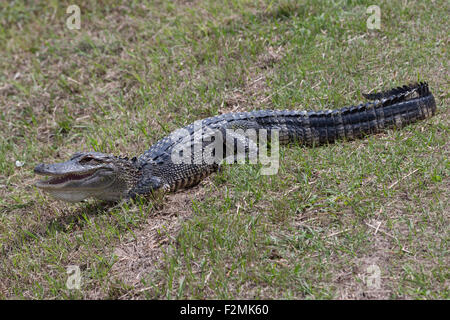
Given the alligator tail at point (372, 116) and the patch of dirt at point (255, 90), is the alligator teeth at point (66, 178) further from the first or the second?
the alligator tail at point (372, 116)

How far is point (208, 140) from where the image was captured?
5410 millimetres

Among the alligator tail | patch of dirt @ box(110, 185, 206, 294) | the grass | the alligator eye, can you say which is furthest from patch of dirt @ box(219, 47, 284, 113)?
the alligator eye

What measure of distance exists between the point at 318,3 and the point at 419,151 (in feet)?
11.9

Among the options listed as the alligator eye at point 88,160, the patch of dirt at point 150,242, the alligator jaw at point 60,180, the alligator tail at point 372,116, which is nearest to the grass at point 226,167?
the patch of dirt at point 150,242

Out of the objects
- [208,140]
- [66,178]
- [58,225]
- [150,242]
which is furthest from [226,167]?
[58,225]

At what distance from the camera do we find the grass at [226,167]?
12.7 ft

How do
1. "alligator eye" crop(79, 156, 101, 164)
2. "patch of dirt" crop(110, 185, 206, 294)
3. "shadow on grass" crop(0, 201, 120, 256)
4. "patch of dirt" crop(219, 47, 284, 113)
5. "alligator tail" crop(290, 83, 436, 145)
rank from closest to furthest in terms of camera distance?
"patch of dirt" crop(110, 185, 206, 294) < "shadow on grass" crop(0, 201, 120, 256) < "alligator eye" crop(79, 156, 101, 164) < "alligator tail" crop(290, 83, 436, 145) < "patch of dirt" crop(219, 47, 284, 113)

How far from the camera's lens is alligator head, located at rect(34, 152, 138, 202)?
16.1 feet

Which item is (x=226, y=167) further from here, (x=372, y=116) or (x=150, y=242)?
(x=372, y=116)

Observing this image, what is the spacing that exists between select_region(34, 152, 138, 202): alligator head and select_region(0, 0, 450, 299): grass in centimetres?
22

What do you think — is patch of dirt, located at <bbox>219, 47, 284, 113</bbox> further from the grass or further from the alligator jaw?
the alligator jaw

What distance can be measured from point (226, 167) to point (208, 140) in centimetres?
44

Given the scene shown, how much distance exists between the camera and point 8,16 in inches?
361

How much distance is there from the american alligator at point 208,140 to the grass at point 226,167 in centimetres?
19
